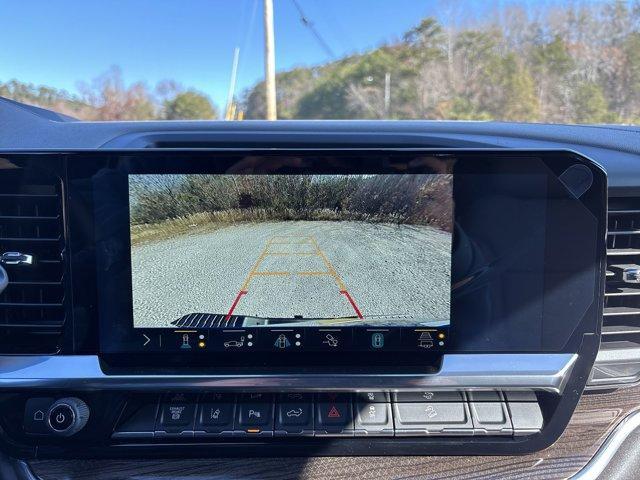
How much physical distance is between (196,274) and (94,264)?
33 cm

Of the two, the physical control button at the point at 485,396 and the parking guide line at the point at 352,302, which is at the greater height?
the parking guide line at the point at 352,302

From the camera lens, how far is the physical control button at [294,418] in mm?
1764

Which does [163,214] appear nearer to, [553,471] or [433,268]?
[433,268]

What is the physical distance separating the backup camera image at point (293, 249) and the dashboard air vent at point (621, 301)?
660 millimetres

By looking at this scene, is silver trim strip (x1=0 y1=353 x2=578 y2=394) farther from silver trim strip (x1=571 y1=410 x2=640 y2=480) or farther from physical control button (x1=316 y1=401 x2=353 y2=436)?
silver trim strip (x1=571 y1=410 x2=640 y2=480)

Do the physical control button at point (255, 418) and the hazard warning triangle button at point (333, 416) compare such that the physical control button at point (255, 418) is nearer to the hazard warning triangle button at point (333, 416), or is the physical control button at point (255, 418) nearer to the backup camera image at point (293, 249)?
the hazard warning triangle button at point (333, 416)

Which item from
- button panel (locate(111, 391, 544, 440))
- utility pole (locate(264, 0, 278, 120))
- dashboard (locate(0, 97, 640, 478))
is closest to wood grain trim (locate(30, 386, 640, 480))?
dashboard (locate(0, 97, 640, 478))

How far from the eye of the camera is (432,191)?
177cm

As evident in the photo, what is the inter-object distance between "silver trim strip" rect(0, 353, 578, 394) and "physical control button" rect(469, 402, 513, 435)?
0.08 metres

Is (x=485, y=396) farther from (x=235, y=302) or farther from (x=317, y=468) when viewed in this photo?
(x=235, y=302)

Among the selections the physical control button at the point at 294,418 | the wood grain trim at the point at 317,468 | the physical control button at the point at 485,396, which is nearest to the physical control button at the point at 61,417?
the wood grain trim at the point at 317,468

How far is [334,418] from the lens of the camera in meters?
1.79

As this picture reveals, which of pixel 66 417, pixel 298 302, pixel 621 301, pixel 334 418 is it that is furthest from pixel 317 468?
pixel 621 301

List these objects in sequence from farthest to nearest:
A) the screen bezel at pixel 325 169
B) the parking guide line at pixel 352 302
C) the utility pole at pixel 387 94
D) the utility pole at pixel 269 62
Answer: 1. the utility pole at pixel 387 94
2. the utility pole at pixel 269 62
3. the parking guide line at pixel 352 302
4. the screen bezel at pixel 325 169
